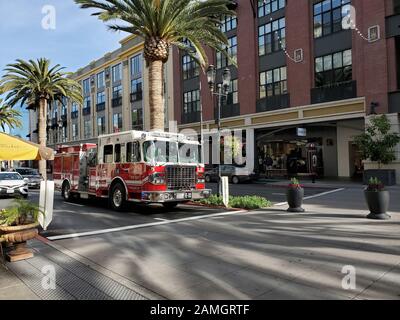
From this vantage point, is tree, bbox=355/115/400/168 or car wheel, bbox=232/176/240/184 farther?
car wheel, bbox=232/176/240/184

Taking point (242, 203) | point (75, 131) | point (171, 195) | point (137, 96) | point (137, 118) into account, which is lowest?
point (242, 203)

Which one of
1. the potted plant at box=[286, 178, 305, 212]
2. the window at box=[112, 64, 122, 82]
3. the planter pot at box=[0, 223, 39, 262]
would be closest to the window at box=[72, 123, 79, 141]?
the window at box=[112, 64, 122, 82]

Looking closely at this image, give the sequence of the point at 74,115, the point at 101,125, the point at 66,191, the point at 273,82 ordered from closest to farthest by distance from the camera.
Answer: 1. the point at 66,191
2. the point at 273,82
3. the point at 101,125
4. the point at 74,115

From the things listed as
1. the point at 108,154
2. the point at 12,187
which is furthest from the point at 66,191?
the point at 108,154

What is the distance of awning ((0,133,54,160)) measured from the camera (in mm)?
6977

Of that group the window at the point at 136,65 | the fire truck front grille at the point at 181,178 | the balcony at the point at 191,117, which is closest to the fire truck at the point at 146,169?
the fire truck front grille at the point at 181,178

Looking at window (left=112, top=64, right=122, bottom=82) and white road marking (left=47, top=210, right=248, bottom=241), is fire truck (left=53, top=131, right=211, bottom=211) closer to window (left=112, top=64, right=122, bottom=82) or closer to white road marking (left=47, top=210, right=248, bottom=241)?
white road marking (left=47, top=210, right=248, bottom=241)

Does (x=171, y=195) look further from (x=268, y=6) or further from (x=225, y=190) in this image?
(x=268, y=6)

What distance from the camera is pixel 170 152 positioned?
12.2m

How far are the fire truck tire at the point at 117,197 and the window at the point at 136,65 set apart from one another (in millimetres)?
32923

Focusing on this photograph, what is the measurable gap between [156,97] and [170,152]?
363 centimetres

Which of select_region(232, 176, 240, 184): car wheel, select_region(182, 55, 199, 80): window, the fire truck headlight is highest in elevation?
select_region(182, 55, 199, 80): window

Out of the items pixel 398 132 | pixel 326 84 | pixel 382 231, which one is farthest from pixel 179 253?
pixel 326 84

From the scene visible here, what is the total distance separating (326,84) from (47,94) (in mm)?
23644
